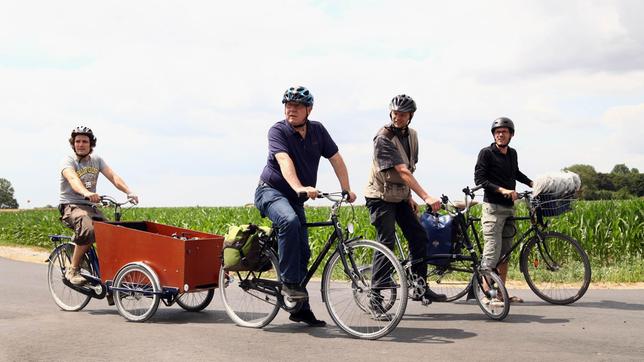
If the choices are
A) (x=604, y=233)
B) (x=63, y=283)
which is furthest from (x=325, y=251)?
(x=604, y=233)

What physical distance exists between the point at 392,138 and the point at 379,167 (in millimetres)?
365

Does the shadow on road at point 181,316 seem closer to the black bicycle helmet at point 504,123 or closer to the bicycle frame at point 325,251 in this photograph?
the bicycle frame at point 325,251

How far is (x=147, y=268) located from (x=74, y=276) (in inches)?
59.3

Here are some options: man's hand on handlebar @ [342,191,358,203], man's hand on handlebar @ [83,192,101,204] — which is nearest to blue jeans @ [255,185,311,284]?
man's hand on handlebar @ [342,191,358,203]

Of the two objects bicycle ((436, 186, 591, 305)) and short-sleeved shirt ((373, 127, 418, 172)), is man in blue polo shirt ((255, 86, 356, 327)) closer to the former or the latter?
short-sleeved shirt ((373, 127, 418, 172))

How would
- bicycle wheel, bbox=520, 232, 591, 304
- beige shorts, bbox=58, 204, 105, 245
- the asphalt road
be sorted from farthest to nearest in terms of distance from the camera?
bicycle wheel, bbox=520, 232, 591, 304
beige shorts, bbox=58, 204, 105, 245
the asphalt road

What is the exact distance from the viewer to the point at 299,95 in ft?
23.5

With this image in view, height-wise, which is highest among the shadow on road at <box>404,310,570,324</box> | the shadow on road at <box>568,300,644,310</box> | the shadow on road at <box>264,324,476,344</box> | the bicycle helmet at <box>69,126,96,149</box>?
the bicycle helmet at <box>69,126,96,149</box>

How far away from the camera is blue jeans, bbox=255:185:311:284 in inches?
276

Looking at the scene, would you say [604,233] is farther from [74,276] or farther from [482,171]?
[74,276]

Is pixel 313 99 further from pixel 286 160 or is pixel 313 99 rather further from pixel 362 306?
pixel 362 306

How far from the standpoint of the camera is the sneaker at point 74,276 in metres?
8.84

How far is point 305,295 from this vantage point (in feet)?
23.6

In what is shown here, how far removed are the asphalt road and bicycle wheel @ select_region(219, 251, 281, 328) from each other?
15cm
